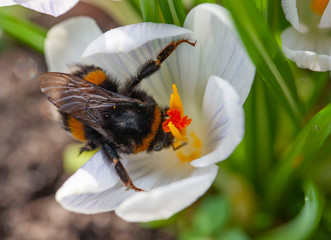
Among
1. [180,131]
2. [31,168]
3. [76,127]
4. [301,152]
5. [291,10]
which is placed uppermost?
[291,10]

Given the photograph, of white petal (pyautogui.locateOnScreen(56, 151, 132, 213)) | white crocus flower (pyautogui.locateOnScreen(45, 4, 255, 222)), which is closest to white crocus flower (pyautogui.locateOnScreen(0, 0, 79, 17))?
white crocus flower (pyautogui.locateOnScreen(45, 4, 255, 222))

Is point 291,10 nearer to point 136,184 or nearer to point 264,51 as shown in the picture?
point 264,51

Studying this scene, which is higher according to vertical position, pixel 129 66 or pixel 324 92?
pixel 129 66

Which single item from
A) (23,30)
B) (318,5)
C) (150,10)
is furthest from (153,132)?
(23,30)

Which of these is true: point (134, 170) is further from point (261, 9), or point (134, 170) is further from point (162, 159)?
point (261, 9)

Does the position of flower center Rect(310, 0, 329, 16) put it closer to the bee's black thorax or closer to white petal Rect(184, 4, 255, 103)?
white petal Rect(184, 4, 255, 103)

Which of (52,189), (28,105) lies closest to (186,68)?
(52,189)

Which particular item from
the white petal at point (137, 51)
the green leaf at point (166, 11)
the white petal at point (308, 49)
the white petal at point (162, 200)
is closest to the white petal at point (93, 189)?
the white petal at point (162, 200)
